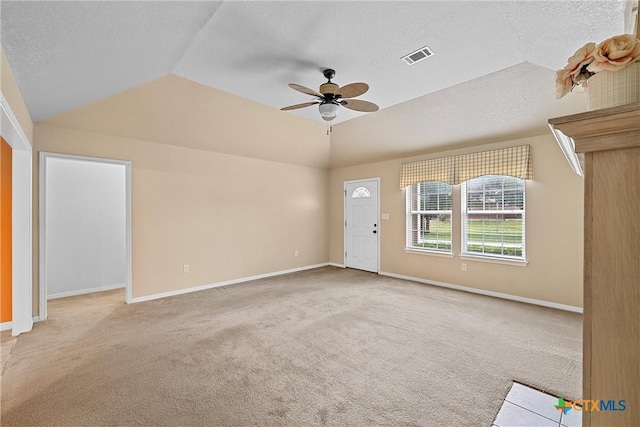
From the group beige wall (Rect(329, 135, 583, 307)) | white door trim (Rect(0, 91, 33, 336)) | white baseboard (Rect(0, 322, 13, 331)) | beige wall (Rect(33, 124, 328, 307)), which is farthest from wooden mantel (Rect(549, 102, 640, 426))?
white baseboard (Rect(0, 322, 13, 331))

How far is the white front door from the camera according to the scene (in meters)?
6.20

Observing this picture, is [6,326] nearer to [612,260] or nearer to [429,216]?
[612,260]

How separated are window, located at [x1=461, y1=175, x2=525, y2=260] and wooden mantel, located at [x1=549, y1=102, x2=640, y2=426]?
430 cm

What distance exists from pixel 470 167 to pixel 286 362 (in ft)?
13.3

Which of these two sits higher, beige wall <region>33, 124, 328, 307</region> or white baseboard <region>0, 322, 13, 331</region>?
beige wall <region>33, 124, 328, 307</region>

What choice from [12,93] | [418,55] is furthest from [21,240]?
[418,55]

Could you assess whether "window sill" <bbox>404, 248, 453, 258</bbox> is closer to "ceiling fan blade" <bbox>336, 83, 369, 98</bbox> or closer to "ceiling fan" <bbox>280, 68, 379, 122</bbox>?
"ceiling fan" <bbox>280, 68, 379, 122</bbox>

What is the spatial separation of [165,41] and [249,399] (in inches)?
112

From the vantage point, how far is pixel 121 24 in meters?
1.94

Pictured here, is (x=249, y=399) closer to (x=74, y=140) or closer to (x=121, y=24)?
(x=121, y=24)

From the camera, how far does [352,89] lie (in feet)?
8.84

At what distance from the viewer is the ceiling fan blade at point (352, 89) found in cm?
261

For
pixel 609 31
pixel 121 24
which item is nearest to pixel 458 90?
pixel 609 31

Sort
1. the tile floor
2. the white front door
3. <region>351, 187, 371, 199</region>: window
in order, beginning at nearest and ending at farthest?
the tile floor
the white front door
<region>351, 187, 371, 199</region>: window
